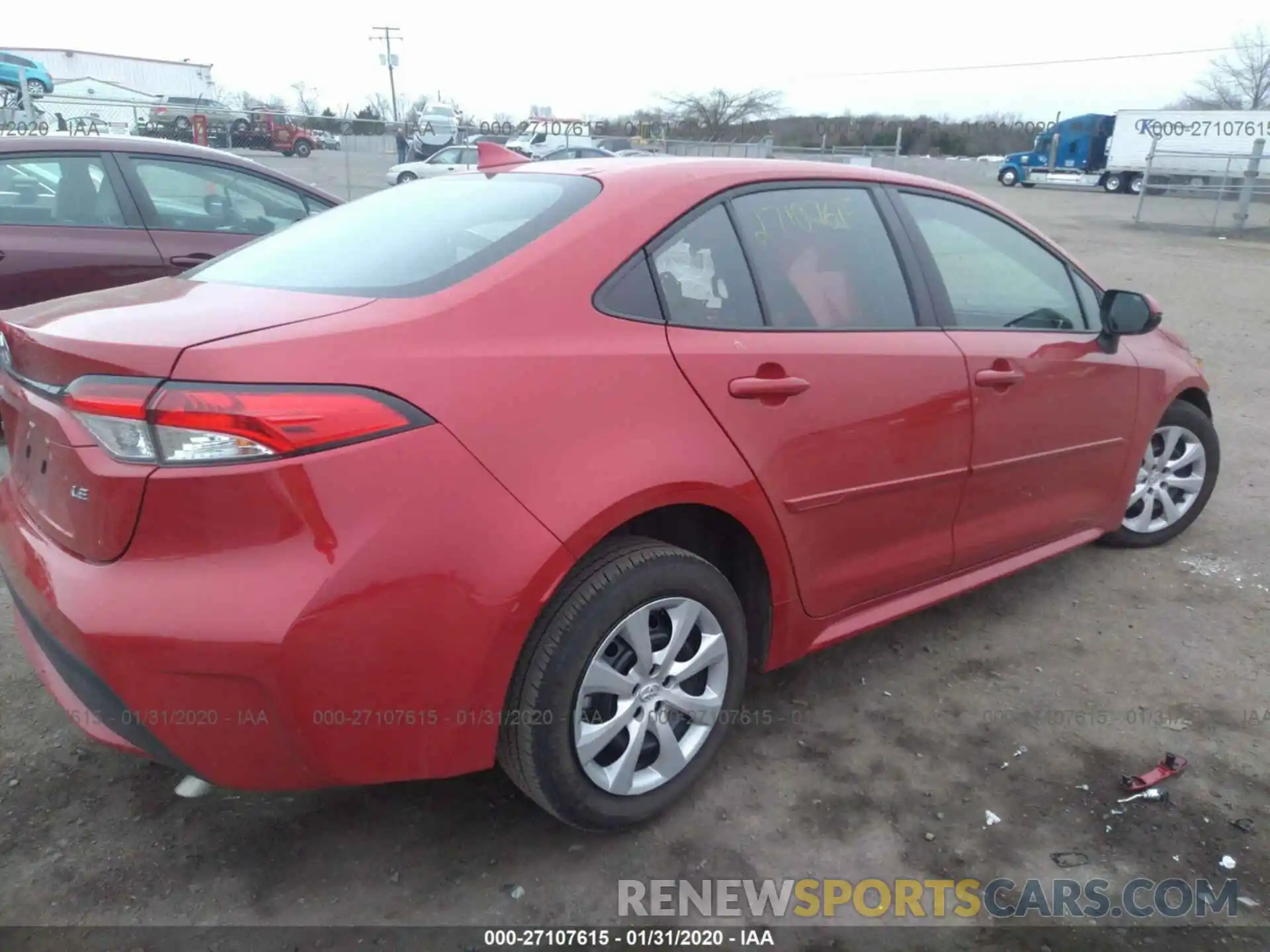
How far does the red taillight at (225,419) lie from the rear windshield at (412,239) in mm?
396

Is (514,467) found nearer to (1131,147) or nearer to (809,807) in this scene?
(809,807)

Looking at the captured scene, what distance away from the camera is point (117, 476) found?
1789 mm

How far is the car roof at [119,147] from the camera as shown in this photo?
4.86m

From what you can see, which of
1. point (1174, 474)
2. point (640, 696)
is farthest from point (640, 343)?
point (1174, 474)

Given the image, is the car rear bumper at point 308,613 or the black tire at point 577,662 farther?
the black tire at point 577,662

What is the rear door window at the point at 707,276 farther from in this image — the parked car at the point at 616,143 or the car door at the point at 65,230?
the parked car at the point at 616,143

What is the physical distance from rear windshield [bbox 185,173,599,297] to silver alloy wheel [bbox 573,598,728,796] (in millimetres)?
947

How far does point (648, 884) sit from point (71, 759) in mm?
1673

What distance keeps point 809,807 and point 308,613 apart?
4.85ft

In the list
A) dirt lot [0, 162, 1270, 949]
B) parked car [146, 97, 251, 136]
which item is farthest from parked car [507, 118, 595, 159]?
dirt lot [0, 162, 1270, 949]

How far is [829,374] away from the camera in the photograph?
256cm

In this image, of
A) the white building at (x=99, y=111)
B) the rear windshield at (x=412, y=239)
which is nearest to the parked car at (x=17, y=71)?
the white building at (x=99, y=111)

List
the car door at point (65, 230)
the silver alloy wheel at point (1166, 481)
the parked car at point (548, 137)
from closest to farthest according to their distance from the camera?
1. the silver alloy wheel at point (1166, 481)
2. the car door at point (65, 230)
3. the parked car at point (548, 137)

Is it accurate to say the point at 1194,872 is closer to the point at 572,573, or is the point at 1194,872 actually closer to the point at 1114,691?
the point at 1114,691
